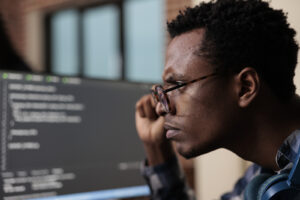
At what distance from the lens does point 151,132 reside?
3.92ft

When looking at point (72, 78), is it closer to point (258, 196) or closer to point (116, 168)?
point (116, 168)

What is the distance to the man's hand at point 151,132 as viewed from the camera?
119 cm

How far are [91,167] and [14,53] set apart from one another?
2.27ft

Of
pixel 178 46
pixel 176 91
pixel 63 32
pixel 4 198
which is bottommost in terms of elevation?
pixel 4 198

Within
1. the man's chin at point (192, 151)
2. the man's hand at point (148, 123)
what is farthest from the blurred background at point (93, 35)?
the man's chin at point (192, 151)

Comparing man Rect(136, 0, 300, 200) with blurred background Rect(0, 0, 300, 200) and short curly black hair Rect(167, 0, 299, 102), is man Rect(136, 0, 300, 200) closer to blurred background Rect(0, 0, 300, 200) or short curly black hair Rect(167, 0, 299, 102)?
short curly black hair Rect(167, 0, 299, 102)

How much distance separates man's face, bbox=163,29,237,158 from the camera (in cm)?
87

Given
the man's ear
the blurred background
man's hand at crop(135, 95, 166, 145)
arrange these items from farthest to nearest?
the blurred background, man's hand at crop(135, 95, 166, 145), the man's ear

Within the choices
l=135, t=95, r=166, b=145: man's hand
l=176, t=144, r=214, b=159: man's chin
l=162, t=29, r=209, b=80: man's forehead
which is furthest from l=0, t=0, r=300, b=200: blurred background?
l=176, t=144, r=214, b=159: man's chin

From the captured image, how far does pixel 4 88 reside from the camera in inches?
39.0

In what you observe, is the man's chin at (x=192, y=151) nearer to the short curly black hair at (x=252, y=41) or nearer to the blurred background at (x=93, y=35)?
the short curly black hair at (x=252, y=41)

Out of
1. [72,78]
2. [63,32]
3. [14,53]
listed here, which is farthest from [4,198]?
[63,32]

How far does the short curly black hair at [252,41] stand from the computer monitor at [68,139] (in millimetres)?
430

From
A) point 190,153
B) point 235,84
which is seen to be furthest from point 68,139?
point 235,84
